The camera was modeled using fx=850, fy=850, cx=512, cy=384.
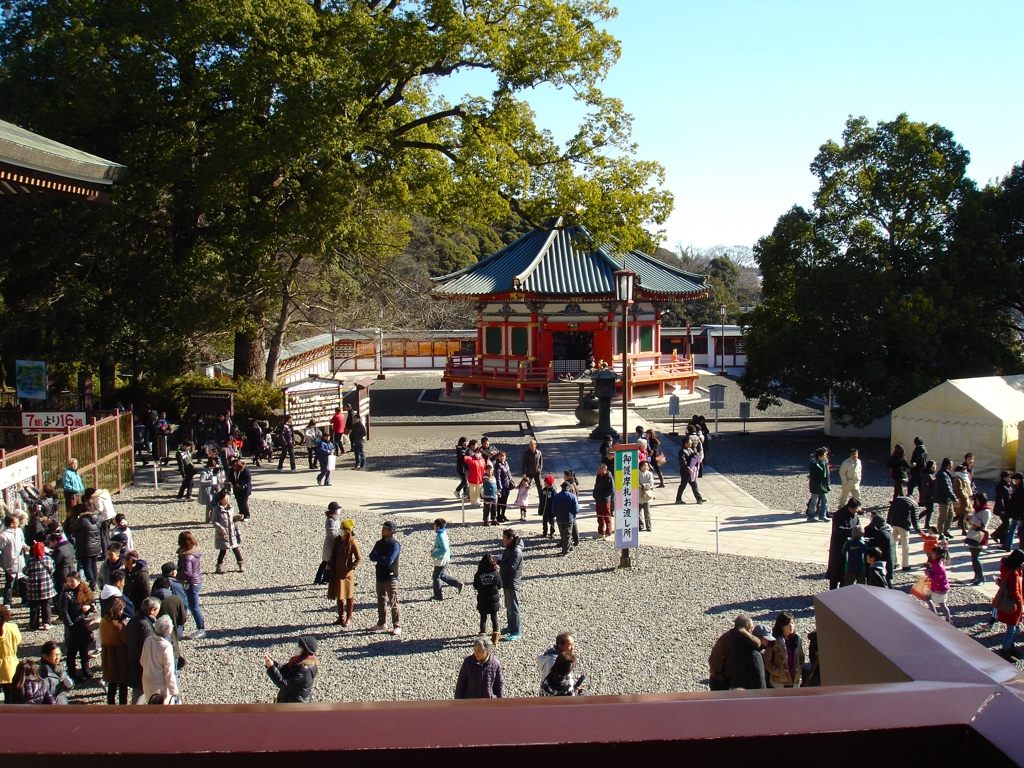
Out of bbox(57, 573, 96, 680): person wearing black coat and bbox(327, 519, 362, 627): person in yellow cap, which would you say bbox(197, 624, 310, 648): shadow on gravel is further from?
bbox(57, 573, 96, 680): person wearing black coat

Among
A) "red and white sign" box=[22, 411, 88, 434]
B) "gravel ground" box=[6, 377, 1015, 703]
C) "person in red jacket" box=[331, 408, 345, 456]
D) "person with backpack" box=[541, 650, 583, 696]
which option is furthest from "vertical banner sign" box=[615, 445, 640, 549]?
"red and white sign" box=[22, 411, 88, 434]

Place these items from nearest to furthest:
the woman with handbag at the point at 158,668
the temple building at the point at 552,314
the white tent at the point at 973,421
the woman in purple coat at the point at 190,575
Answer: the woman with handbag at the point at 158,668 < the woman in purple coat at the point at 190,575 < the white tent at the point at 973,421 < the temple building at the point at 552,314

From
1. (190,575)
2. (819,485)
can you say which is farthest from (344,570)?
(819,485)

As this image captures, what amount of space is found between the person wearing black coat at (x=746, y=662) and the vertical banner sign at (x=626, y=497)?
5409 mm

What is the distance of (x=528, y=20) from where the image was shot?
21.5 meters

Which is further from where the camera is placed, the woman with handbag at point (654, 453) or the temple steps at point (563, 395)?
the temple steps at point (563, 395)

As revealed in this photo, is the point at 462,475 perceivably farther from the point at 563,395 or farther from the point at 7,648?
the point at 563,395

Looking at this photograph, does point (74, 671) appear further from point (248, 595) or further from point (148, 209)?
point (148, 209)

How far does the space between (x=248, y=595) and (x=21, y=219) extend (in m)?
14.1

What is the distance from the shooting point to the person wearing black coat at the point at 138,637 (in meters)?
7.98

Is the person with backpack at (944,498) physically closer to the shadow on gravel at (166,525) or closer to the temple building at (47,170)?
the shadow on gravel at (166,525)

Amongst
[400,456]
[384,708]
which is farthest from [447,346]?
[384,708]

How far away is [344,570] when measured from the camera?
10406mm

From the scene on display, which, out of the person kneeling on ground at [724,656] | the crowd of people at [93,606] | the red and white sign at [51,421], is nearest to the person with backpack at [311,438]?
the red and white sign at [51,421]
